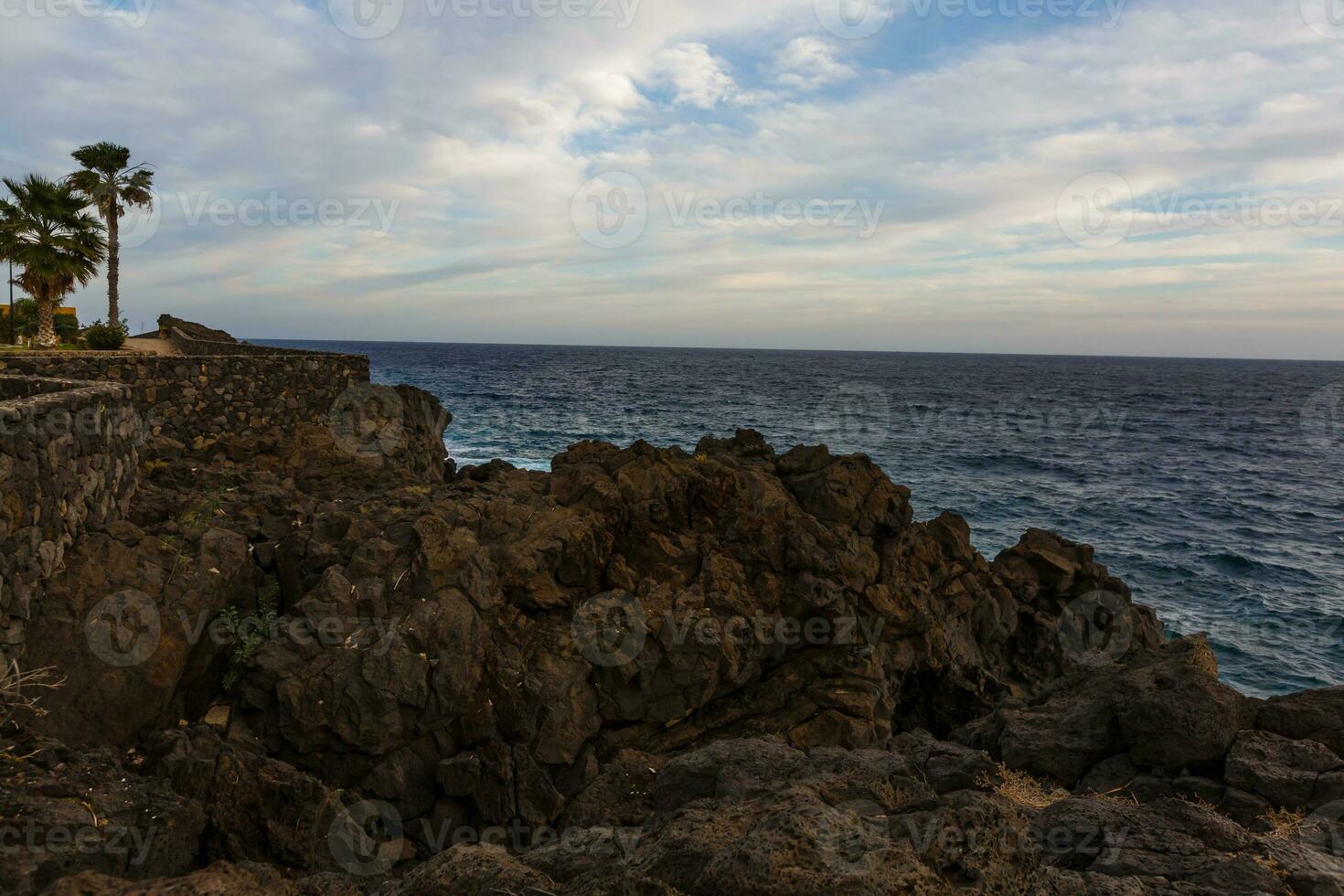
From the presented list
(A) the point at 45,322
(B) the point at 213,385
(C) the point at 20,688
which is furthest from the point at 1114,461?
(A) the point at 45,322

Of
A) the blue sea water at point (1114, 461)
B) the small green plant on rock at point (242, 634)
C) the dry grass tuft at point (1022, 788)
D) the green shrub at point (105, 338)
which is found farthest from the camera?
the green shrub at point (105, 338)

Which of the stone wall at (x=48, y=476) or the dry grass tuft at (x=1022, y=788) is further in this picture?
the stone wall at (x=48, y=476)

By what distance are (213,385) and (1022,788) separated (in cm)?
1845

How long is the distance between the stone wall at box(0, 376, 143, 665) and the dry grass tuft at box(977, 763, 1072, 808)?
37.7 feet

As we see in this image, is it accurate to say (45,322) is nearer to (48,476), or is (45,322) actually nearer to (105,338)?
(105,338)

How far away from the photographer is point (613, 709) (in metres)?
12.1

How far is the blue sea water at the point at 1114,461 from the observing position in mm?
24328

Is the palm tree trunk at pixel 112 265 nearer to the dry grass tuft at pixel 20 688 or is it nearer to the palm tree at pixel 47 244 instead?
the palm tree at pixel 47 244

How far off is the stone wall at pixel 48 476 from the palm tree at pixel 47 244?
24368 mm

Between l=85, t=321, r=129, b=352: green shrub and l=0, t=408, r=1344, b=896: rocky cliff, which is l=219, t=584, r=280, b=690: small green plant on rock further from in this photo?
l=85, t=321, r=129, b=352: green shrub

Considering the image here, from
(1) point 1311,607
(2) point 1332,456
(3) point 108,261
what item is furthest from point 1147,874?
(2) point 1332,456

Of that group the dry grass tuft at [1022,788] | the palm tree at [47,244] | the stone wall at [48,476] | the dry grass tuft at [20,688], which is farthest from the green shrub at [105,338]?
the dry grass tuft at [1022,788]

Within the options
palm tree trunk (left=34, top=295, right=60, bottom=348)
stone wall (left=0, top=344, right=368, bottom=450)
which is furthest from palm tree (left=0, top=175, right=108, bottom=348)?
stone wall (left=0, top=344, right=368, bottom=450)

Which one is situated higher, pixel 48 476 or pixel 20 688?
pixel 48 476
